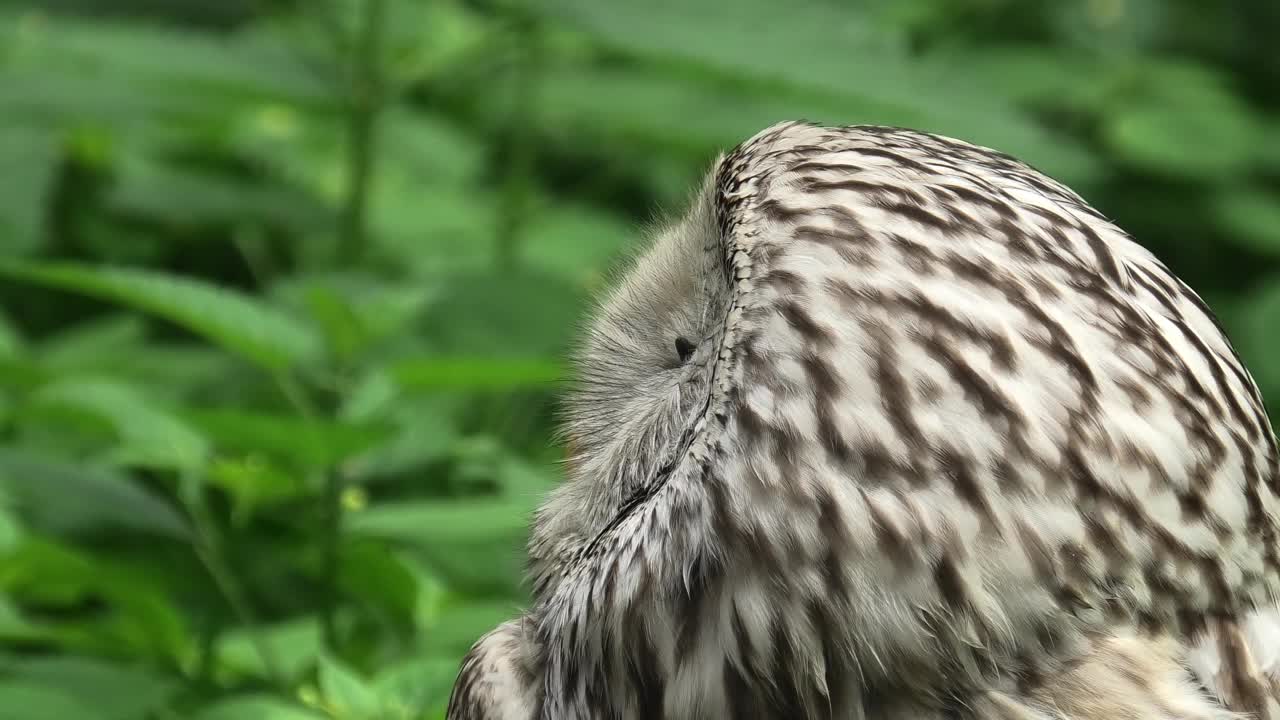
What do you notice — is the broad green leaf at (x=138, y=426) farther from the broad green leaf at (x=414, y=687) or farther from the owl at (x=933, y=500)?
the owl at (x=933, y=500)

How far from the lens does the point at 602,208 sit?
5.11m

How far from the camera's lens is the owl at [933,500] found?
3.68ft

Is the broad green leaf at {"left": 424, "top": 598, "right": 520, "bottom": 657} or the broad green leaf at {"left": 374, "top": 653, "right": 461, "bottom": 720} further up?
the broad green leaf at {"left": 424, "top": 598, "right": 520, "bottom": 657}

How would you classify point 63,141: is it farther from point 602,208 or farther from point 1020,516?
point 1020,516

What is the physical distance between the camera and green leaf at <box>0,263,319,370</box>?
86.0 inches

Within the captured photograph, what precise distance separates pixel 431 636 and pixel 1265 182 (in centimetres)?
438

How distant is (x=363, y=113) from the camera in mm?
3324

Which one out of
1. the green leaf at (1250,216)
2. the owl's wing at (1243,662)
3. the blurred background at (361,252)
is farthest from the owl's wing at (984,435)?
the green leaf at (1250,216)

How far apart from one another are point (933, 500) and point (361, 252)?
248cm

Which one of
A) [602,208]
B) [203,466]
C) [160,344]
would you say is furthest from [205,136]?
[203,466]

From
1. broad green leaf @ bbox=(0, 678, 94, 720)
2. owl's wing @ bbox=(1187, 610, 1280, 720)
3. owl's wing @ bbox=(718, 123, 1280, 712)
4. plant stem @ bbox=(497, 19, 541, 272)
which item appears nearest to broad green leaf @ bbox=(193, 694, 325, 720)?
broad green leaf @ bbox=(0, 678, 94, 720)

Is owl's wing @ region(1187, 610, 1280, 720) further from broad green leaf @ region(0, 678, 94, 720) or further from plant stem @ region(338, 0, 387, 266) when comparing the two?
plant stem @ region(338, 0, 387, 266)

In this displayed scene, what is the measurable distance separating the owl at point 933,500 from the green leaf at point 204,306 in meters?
1.09

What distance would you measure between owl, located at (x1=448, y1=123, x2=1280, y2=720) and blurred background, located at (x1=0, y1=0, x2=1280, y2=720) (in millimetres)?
487
